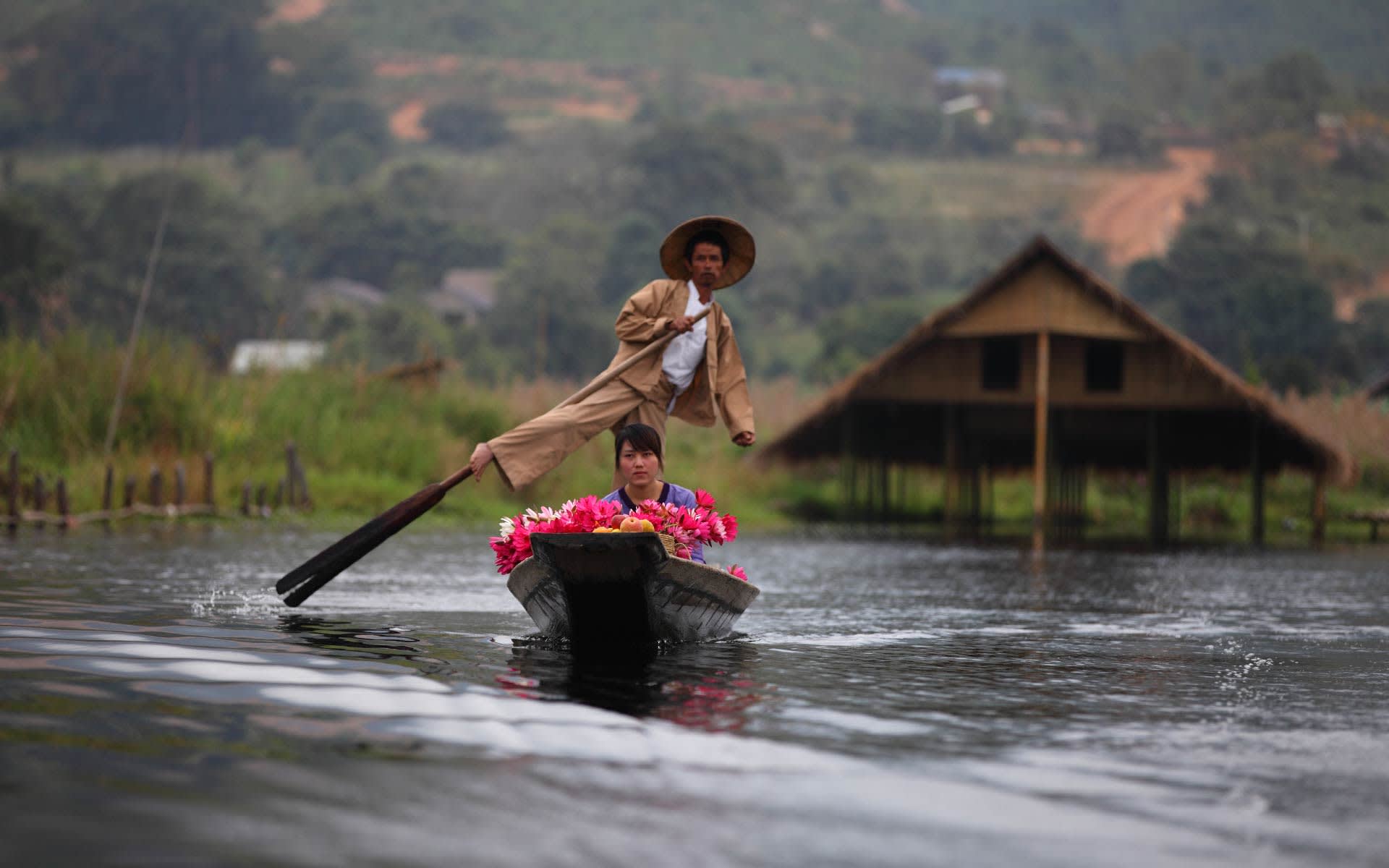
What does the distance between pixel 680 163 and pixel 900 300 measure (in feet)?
66.6

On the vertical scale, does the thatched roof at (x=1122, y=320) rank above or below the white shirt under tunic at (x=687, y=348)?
above

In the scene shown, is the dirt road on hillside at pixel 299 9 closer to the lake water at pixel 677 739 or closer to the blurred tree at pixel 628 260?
the blurred tree at pixel 628 260

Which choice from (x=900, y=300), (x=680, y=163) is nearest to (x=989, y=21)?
(x=680, y=163)

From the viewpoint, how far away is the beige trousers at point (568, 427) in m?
9.16

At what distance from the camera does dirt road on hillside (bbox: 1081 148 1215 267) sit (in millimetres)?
85250

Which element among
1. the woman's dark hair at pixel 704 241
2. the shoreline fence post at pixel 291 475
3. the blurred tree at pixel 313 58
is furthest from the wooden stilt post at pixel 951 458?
the blurred tree at pixel 313 58

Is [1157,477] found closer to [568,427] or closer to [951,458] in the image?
[951,458]

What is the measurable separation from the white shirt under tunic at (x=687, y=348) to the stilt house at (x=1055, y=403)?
15.6 m

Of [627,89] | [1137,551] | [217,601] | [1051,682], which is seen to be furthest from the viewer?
[627,89]

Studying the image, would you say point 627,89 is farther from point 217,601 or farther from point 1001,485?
point 217,601

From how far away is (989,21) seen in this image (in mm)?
124688

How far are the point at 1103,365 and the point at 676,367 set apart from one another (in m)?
20.3

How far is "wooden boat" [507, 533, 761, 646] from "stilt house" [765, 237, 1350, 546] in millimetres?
16635

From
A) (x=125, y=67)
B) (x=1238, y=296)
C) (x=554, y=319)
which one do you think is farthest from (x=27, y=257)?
(x=125, y=67)
